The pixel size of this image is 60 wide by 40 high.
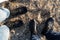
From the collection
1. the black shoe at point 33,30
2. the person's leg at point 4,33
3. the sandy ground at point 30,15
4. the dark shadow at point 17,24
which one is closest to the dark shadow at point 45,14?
the sandy ground at point 30,15

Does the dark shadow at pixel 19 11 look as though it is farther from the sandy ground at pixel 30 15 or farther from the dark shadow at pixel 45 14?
the dark shadow at pixel 45 14

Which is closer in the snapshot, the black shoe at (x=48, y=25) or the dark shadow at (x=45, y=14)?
the black shoe at (x=48, y=25)

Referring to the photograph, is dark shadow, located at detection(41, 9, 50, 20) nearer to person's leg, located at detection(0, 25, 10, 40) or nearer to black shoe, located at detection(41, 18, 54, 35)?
black shoe, located at detection(41, 18, 54, 35)

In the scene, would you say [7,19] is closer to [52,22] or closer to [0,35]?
[0,35]

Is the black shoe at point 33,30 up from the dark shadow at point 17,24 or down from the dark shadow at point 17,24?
down

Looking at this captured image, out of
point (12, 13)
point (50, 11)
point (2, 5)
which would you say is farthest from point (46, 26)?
point (2, 5)

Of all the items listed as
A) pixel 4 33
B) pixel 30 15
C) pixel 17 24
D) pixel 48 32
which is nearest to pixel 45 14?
pixel 30 15

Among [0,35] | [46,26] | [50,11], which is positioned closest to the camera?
[0,35]

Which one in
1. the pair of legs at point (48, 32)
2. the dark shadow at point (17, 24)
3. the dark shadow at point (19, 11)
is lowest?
the pair of legs at point (48, 32)
